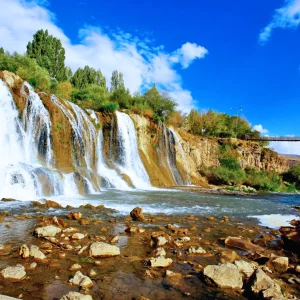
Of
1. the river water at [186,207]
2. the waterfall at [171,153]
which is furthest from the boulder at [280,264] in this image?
the waterfall at [171,153]

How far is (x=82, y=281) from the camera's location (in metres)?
4.21

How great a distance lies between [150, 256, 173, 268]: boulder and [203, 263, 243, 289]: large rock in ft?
2.69

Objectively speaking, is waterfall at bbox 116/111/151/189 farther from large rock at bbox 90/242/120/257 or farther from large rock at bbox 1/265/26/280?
large rock at bbox 1/265/26/280

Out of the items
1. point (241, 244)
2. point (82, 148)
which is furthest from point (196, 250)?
point (82, 148)

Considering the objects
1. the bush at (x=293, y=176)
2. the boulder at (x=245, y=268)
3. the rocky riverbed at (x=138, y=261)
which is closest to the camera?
the rocky riverbed at (x=138, y=261)

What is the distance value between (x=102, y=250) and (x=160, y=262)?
123 centimetres

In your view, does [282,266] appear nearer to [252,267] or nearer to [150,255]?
[252,267]

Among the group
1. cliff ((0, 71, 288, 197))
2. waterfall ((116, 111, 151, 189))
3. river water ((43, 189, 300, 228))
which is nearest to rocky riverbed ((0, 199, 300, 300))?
river water ((43, 189, 300, 228))

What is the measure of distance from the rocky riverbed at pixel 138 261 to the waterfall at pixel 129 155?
15.3 m

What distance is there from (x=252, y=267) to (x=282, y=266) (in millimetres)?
1003

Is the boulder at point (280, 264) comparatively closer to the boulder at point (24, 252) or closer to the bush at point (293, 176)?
the boulder at point (24, 252)

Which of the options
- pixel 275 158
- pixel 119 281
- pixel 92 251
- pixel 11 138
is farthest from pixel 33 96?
pixel 275 158

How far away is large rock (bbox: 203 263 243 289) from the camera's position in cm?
442

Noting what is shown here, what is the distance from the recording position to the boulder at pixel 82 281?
417 cm
